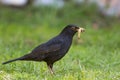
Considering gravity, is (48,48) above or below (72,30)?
below

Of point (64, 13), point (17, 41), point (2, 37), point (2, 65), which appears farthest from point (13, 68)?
point (64, 13)

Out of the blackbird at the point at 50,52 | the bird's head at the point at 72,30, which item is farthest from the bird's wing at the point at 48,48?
the bird's head at the point at 72,30

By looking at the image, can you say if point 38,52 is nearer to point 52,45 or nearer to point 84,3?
point 52,45

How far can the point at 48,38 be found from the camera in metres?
13.7

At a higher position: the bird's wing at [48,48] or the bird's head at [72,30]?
the bird's head at [72,30]

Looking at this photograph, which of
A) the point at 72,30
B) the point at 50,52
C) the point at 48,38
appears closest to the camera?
the point at 50,52

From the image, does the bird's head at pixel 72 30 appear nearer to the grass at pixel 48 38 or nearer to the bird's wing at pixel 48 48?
the bird's wing at pixel 48 48

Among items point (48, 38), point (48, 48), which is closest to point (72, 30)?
point (48, 48)

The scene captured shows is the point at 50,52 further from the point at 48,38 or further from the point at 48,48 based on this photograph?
the point at 48,38

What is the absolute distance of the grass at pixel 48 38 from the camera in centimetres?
827

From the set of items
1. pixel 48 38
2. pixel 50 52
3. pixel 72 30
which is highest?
pixel 48 38

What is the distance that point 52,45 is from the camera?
339 inches

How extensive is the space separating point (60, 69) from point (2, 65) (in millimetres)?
907

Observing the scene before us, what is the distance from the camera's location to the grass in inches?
325
